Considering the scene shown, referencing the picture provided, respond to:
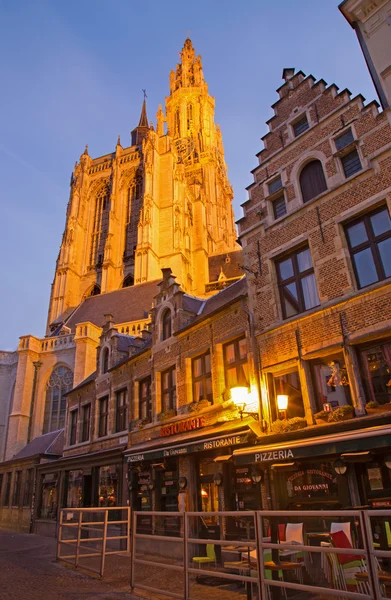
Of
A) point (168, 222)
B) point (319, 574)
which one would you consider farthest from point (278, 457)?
point (168, 222)

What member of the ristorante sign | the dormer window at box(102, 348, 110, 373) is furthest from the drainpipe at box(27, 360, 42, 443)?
the ristorante sign

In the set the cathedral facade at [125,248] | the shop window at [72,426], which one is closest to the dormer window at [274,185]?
the shop window at [72,426]

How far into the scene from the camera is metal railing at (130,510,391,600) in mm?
3584

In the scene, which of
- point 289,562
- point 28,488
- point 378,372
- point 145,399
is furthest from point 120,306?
point 289,562

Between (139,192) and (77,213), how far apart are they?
882 centimetres

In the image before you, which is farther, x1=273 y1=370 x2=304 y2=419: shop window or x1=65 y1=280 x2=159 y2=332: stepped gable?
x1=65 y1=280 x2=159 y2=332: stepped gable

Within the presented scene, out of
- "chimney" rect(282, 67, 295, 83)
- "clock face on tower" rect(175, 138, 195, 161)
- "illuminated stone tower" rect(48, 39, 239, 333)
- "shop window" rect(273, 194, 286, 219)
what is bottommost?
"shop window" rect(273, 194, 286, 219)

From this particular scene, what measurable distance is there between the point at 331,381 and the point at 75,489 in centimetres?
1322

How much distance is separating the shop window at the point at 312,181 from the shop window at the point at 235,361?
3.86m

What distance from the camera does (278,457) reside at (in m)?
7.68

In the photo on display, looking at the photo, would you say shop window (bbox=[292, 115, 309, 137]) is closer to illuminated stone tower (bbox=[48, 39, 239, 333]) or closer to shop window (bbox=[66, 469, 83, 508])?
shop window (bbox=[66, 469, 83, 508])

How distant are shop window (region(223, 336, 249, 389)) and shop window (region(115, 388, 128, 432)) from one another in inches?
227

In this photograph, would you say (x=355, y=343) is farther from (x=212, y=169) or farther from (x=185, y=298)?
(x=212, y=169)

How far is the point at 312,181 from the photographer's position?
32.9ft
